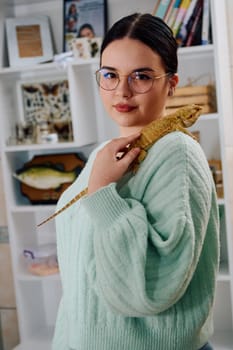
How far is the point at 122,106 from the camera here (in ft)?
3.29

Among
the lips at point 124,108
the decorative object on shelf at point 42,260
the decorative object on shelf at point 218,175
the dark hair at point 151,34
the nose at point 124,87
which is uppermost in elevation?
the dark hair at point 151,34

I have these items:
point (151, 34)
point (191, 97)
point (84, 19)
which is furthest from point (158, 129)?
point (84, 19)

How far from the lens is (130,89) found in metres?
0.99

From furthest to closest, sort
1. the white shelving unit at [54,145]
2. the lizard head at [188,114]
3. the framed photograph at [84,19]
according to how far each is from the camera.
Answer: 1. the framed photograph at [84,19]
2. the white shelving unit at [54,145]
3. the lizard head at [188,114]

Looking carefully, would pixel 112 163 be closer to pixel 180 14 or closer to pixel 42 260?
pixel 180 14

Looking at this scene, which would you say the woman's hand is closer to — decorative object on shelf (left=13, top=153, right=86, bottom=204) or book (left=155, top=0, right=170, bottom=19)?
book (left=155, top=0, right=170, bottom=19)

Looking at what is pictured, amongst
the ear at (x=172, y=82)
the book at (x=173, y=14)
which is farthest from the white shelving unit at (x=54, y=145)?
the ear at (x=172, y=82)

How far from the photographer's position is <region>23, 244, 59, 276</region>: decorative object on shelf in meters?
2.54

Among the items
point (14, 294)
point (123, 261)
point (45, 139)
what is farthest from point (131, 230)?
point (14, 294)

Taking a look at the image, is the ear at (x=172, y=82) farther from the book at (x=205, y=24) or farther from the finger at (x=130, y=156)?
the book at (x=205, y=24)

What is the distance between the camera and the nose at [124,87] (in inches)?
38.8

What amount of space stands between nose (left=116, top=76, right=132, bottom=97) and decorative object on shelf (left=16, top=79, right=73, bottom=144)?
154 cm

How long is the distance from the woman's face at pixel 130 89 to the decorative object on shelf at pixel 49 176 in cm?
151

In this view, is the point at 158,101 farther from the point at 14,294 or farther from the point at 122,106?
the point at 14,294
